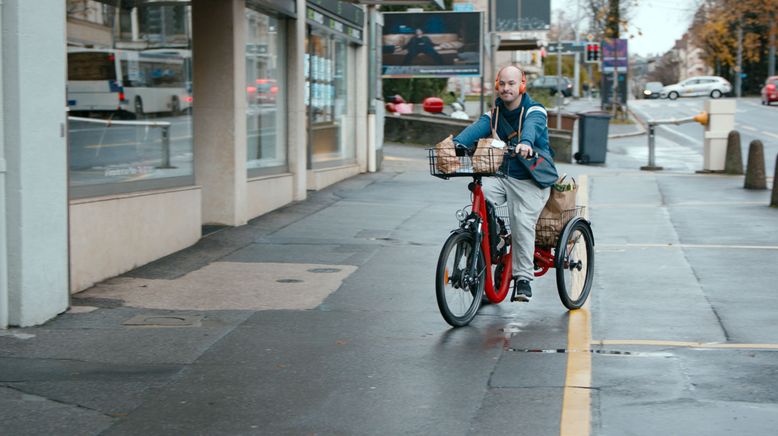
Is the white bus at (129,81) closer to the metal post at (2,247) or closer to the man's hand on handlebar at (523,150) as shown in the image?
the metal post at (2,247)

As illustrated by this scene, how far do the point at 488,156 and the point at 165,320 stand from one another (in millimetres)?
2501

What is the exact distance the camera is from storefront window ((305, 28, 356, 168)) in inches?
703

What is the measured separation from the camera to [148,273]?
9828 mm

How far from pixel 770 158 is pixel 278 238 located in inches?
762

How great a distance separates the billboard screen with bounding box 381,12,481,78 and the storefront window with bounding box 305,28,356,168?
13268 mm

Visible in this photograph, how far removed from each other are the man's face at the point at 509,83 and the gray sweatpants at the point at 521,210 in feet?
1.82

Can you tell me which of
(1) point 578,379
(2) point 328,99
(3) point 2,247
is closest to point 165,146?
(3) point 2,247

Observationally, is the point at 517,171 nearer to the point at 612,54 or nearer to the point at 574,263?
the point at 574,263

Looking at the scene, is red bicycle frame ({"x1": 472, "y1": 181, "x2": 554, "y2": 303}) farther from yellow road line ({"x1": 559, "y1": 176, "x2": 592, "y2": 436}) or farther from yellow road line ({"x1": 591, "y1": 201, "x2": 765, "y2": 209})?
yellow road line ({"x1": 591, "y1": 201, "x2": 765, "y2": 209})

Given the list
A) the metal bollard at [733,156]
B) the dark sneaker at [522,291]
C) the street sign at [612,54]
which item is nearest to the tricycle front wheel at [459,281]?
the dark sneaker at [522,291]

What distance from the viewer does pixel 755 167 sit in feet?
57.7

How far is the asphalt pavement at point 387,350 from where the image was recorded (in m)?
5.30

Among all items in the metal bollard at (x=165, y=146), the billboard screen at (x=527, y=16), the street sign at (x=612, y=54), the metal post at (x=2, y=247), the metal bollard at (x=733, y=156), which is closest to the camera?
the metal post at (x=2, y=247)

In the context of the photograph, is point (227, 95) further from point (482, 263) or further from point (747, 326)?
point (747, 326)
